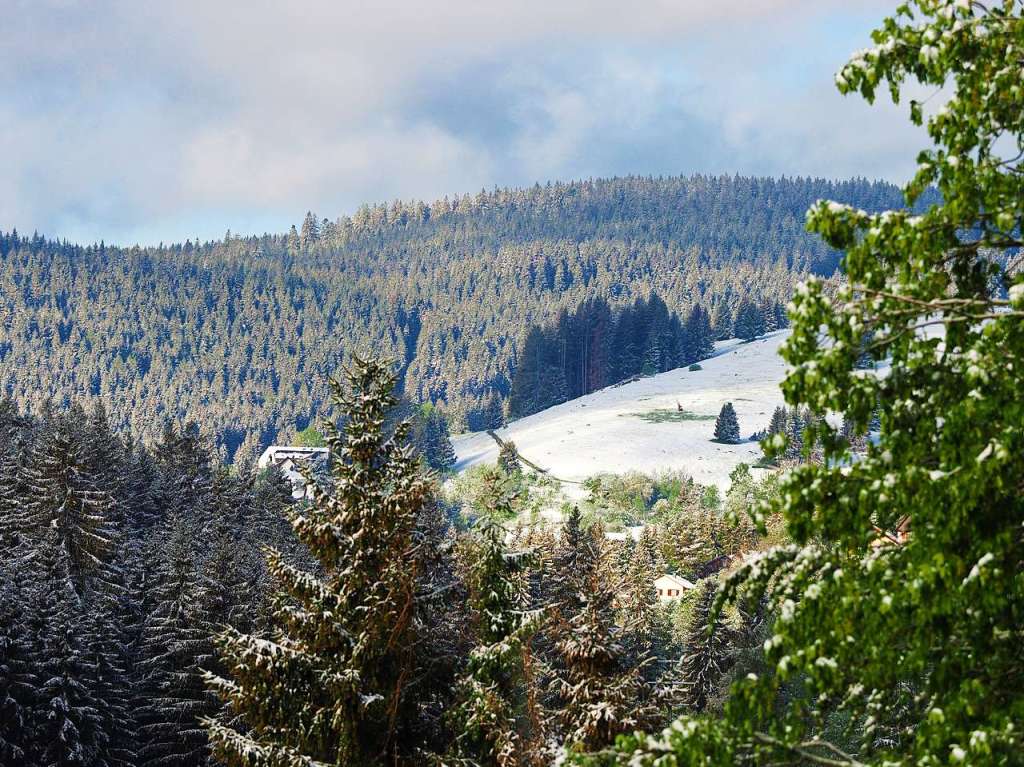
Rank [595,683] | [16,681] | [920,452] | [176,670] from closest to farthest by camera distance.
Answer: [920,452]
[595,683]
[16,681]
[176,670]

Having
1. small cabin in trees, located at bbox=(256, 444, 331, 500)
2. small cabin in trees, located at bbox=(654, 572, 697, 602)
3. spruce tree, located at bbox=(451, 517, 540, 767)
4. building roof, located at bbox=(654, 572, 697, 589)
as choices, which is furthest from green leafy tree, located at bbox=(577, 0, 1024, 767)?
building roof, located at bbox=(654, 572, 697, 589)

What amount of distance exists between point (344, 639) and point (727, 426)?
14350 centimetres

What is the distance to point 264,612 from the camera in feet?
103

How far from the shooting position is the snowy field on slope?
14575 cm

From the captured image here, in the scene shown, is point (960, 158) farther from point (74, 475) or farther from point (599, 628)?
point (74, 475)

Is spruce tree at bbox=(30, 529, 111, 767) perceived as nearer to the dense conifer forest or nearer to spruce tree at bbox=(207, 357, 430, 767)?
the dense conifer forest

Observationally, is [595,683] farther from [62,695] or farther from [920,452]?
[62,695]

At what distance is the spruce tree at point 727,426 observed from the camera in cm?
15450

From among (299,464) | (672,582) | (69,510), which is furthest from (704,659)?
(299,464)

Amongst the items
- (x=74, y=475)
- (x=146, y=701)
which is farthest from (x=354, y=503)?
(x=74, y=475)

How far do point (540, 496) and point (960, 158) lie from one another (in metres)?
122

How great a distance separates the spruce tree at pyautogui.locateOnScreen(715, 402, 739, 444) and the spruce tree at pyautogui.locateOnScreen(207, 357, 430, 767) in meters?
142

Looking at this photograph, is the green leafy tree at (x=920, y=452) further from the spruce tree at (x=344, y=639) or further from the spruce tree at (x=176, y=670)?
the spruce tree at (x=176, y=670)

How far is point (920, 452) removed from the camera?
7.37 m
